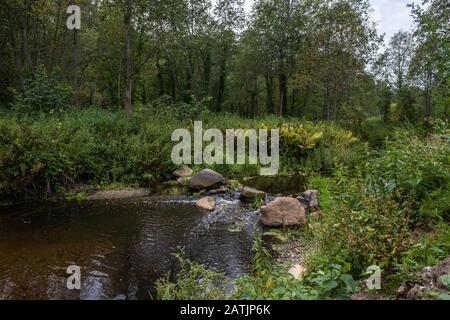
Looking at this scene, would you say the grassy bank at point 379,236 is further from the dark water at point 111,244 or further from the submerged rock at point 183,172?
the submerged rock at point 183,172

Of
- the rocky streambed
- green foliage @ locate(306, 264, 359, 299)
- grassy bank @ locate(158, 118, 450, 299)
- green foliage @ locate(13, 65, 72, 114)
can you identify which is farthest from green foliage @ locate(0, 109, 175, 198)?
green foliage @ locate(306, 264, 359, 299)

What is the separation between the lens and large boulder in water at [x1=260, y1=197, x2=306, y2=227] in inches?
304

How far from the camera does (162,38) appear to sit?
17.8m

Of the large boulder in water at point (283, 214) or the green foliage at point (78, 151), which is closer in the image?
the large boulder in water at point (283, 214)

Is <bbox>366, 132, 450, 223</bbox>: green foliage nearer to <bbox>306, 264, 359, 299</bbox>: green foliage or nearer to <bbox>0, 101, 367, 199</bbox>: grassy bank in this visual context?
<bbox>0, 101, 367, 199</bbox>: grassy bank

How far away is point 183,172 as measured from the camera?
12.4 meters

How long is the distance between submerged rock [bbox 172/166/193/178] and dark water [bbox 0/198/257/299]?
2509 millimetres

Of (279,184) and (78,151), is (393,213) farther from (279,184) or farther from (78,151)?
(78,151)
